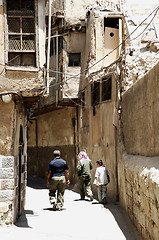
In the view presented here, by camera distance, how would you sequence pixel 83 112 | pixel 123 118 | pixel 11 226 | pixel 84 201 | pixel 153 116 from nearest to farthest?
pixel 153 116 → pixel 11 226 → pixel 123 118 → pixel 84 201 → pixel 83 112

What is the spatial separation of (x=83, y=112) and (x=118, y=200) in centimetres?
622

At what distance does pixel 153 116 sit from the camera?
6.36 metres

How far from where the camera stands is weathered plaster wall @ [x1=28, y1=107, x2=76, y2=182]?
710 inches

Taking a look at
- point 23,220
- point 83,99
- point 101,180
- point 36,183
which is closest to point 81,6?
point 83,99

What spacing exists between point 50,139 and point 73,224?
11.6 metres

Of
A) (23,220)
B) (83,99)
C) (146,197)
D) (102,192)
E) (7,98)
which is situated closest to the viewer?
(146,197)

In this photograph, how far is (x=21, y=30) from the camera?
25.3 ft

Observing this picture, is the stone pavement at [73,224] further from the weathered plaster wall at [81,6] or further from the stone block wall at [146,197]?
the weathered plaster wall at [81,6]

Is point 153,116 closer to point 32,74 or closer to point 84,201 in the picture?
point 32,74

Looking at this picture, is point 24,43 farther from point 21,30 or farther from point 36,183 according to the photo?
point 36,183

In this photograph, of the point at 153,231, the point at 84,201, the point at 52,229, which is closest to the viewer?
the point at 153,231

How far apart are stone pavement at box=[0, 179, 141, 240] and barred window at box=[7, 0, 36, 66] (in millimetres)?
3425

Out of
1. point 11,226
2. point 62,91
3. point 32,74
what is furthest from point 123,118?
point 62,91

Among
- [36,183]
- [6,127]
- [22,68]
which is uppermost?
[22,68]
